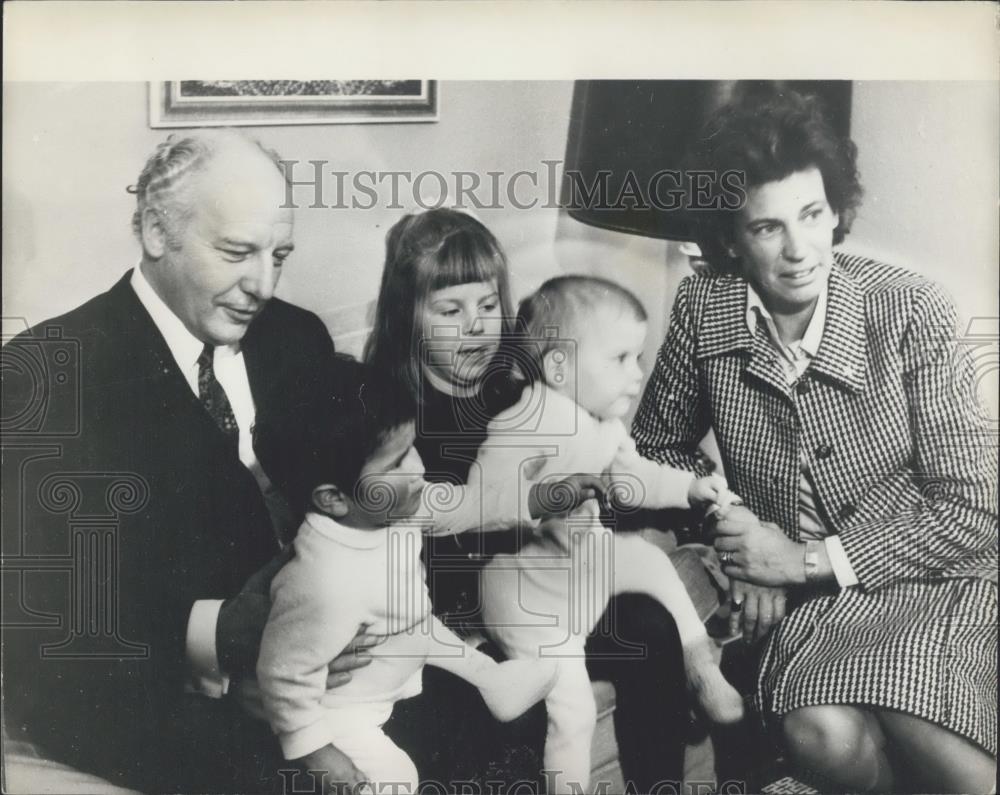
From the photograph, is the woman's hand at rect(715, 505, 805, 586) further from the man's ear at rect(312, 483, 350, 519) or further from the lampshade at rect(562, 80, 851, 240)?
the man's ear at rect(312, 483, 350, 519)

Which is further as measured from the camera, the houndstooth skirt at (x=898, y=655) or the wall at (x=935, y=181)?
the wall at (x=935, y=181)

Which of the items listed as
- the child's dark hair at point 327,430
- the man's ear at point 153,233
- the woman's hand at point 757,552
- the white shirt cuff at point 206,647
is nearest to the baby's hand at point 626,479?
the woman's hand at point 757,552

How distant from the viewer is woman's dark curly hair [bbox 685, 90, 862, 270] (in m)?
1.82

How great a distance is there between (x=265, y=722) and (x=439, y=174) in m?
1.05

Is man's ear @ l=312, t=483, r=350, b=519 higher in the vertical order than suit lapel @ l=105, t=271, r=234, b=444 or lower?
lower

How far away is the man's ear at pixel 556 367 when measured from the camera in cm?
178

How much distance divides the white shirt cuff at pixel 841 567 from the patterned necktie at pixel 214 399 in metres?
1.11

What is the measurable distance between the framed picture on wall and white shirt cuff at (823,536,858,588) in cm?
108

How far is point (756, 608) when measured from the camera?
5.96ft

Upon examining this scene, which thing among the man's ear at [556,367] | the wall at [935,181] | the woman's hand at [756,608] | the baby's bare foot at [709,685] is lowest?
A: the baby's bare foot at [709,685]

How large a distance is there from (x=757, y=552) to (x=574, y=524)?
0.34 m

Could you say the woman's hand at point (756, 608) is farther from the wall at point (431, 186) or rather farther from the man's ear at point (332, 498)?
the man's ear at point (332, 498)

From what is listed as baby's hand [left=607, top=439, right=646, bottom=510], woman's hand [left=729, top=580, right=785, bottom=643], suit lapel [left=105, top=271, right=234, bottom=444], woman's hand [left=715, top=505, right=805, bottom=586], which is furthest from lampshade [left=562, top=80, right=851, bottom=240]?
suit lapel [left=105, top=271, right=234, bottom=444]

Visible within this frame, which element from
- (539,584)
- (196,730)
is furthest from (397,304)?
(196,730)
